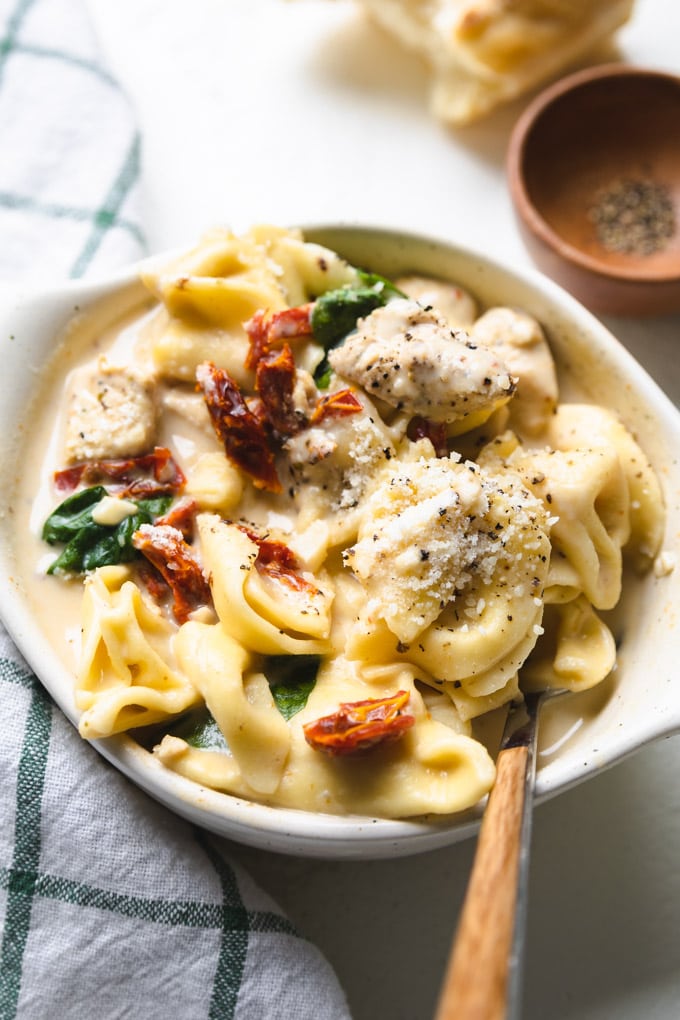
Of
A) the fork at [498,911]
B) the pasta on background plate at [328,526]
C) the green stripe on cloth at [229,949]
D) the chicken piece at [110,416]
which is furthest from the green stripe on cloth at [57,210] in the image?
the fork at [498,911]

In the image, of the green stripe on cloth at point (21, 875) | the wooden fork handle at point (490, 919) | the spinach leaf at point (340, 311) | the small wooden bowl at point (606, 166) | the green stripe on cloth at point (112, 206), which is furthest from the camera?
the small wooden bowl at point (606, 166)

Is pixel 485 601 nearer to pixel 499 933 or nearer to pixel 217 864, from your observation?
pixel 499 933

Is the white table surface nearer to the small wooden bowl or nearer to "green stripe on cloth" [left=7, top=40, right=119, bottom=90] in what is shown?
the small wooden bowl

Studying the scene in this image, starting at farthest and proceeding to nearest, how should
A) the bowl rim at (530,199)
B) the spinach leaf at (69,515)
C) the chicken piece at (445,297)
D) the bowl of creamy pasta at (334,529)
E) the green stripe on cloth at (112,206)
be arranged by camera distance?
the green stripe on cloth at (112,206) → the bowl rim at (530,199) → the chicken piece at (445,297) → the spinach leaf at (69,515) → the bowl of creamy pasta at (334,529)

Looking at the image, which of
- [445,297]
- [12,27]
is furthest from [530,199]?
[12,27]

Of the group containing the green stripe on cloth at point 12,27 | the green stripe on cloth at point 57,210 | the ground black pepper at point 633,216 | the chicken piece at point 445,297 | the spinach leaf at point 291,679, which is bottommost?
the green stripe on cloth at point 57,210

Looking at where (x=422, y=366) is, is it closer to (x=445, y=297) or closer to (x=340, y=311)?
(x=340, y=311)

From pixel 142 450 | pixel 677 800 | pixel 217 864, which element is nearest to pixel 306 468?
pixel 142 450

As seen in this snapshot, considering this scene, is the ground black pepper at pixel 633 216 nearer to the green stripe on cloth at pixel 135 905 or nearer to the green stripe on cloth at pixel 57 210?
the green stripe on cloth at pixel 57 210
